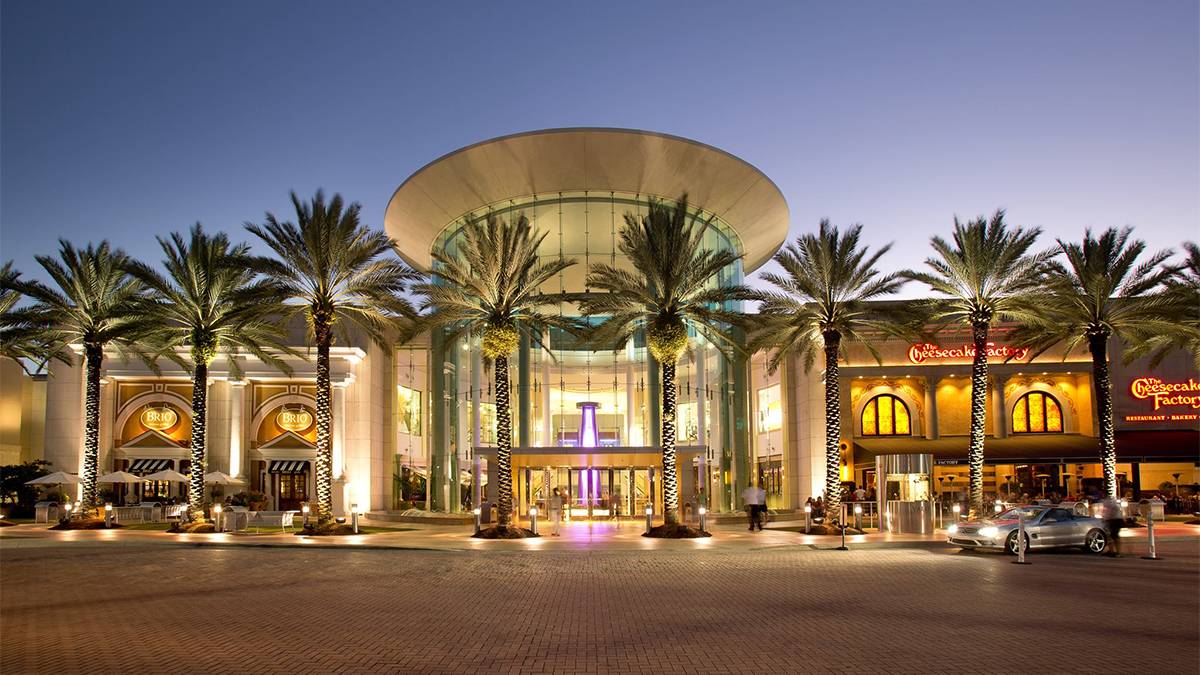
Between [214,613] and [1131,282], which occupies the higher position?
[1131,282]

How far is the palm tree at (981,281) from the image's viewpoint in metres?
35.8

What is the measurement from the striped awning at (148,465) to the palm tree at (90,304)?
9.23 metres

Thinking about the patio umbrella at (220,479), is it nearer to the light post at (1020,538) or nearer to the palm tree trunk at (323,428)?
the palm tree trunk at (323,428)

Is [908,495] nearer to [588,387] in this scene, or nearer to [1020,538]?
[1020,538]

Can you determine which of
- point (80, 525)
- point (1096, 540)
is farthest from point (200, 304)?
point (1096, 540)

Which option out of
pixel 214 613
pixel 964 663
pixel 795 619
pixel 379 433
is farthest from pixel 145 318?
pixel 964 663

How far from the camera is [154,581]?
18312 mm

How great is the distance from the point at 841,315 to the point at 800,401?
50.4ft

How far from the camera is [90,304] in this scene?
37.3m

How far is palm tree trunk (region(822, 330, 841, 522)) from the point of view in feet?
108

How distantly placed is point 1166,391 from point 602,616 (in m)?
46.4

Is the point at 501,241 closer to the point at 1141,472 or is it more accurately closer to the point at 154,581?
the point at 154,581

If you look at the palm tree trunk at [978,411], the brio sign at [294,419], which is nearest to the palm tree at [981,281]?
the palm tree trunk at [978,411]

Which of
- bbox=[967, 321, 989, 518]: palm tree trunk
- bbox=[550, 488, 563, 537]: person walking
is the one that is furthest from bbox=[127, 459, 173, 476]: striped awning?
bbox=[967, 321, 989, 518]: palm tree trunk
